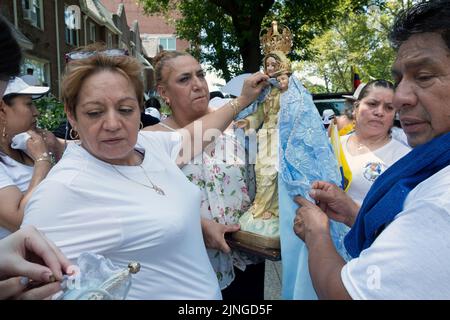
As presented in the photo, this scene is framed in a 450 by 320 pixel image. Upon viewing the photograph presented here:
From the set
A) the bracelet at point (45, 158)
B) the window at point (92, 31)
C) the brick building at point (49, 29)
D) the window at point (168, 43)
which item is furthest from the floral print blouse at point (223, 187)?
the window at point (168, 43)

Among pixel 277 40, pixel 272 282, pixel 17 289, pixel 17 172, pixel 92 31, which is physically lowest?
pixel 272 282

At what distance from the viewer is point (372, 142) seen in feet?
10.4

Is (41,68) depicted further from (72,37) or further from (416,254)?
(416,254)

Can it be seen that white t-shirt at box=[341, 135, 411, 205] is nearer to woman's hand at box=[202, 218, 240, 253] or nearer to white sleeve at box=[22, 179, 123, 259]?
woman's hand at box=[202, 218, 240, 253]

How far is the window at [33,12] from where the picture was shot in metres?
14.6

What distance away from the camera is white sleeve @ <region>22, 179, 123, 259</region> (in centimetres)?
141

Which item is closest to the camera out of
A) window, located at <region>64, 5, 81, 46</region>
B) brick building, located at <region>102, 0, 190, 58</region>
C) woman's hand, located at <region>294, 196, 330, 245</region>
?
woman's hand, located at <region>294, 196, 330, 245</region>

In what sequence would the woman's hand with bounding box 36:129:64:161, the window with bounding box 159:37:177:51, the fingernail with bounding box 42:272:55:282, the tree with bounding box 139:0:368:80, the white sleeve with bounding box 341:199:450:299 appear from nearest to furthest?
the white sleeve with bounding box 341:199:450:299
the fingernail with bounding box 42:272:55:282
the woman's hand with bounding box 36:129:64:161
the tree with bounding box 139:0:368:80
the window with bounding box 159:37:177:51

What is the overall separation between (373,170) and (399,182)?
1922mm

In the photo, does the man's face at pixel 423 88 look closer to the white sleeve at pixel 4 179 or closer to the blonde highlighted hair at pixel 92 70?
the blonde highlighted hair at pixel 92 70

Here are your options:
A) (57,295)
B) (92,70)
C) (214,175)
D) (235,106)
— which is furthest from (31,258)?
(235,106)

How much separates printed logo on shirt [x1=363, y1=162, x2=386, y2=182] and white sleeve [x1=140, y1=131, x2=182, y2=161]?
1487 millimetres

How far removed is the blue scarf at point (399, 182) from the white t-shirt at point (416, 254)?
5 cm

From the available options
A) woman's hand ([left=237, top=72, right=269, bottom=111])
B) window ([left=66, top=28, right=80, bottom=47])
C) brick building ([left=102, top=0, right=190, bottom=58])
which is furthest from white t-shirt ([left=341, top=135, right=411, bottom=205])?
brick building ([left=102, top=0, right=190, bottom=58])
